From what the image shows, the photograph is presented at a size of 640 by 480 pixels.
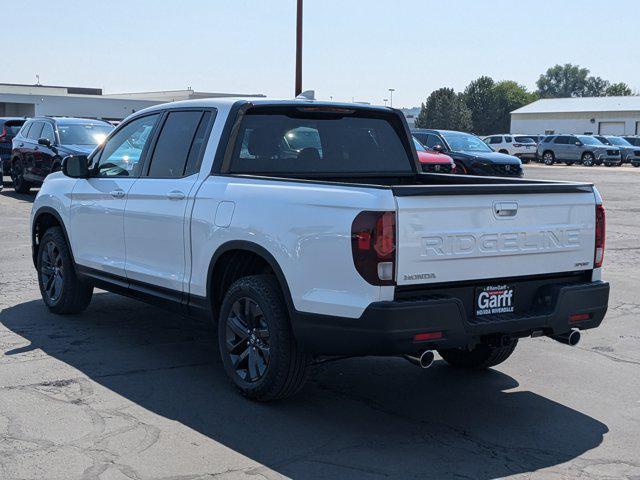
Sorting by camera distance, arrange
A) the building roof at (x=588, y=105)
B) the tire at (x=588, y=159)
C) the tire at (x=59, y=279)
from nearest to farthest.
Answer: the tire at (x=59, y=279) → the tire at (x=588, y=159) → the building roof at (x=588, y=105)

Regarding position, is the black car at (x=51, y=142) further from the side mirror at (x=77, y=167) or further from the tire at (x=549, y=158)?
the tire at (x=549, y=158)

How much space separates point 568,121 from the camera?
286 feet

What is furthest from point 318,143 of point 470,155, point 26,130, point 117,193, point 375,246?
point 470,155

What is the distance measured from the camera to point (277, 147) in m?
6.57

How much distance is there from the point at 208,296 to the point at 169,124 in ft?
4.99

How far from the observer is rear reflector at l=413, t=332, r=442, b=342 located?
16.3 ft

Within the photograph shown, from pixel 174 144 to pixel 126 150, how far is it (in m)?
0.80

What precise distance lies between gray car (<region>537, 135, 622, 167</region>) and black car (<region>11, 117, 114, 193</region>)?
34772 mm

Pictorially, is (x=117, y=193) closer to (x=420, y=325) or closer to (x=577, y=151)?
(x=420, y=325)

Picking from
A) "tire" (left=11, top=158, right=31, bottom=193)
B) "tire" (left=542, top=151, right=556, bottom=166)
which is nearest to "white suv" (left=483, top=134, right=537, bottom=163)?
"tire" (left=542, top=151, right=556, bottom=166)

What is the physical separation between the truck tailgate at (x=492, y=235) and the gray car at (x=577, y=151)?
148ft

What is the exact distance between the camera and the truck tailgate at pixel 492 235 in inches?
197

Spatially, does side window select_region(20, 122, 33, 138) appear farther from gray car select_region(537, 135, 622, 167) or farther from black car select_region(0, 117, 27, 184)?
gray car select_region(537, 135, 622, 167)

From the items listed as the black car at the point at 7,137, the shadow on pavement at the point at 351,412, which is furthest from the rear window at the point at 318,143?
the black car at the point at 7,137
